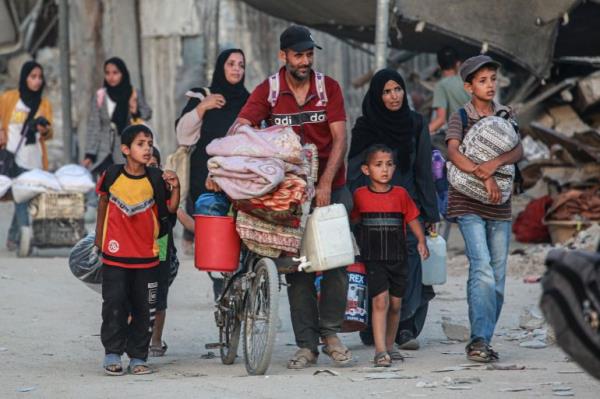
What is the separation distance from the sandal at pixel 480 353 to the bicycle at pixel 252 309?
110cm

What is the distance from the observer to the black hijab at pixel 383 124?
8.73 m

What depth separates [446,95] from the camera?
41.4ft

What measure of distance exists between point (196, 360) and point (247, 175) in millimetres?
1600

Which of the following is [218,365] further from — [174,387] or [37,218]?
[37,218]

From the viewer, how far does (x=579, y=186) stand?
14250 mm

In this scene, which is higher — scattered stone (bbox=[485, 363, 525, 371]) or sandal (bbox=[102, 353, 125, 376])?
sandal (bbox=[102, 353, 125, 376])

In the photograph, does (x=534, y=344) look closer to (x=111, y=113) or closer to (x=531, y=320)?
(x=531, y=320)

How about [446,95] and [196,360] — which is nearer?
[196,360]

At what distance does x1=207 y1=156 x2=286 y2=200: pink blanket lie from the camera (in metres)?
7.46

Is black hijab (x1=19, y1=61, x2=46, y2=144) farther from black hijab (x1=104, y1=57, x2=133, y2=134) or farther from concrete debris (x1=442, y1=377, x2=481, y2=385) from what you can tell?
concrete debris (x1=442, y1=377, x2=481, y2=385)

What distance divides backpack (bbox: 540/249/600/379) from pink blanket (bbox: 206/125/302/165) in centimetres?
286

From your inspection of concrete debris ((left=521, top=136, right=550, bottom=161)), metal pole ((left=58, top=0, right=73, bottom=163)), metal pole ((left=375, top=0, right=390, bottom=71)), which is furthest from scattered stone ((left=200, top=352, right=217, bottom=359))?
metal pole ((left=58, top=0, right=73, bottom=163))

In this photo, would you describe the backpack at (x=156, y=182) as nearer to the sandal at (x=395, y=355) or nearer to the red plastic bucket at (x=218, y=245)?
the red plastic bucket at (x=218, y=245)

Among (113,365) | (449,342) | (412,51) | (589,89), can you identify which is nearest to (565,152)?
(589,89)
